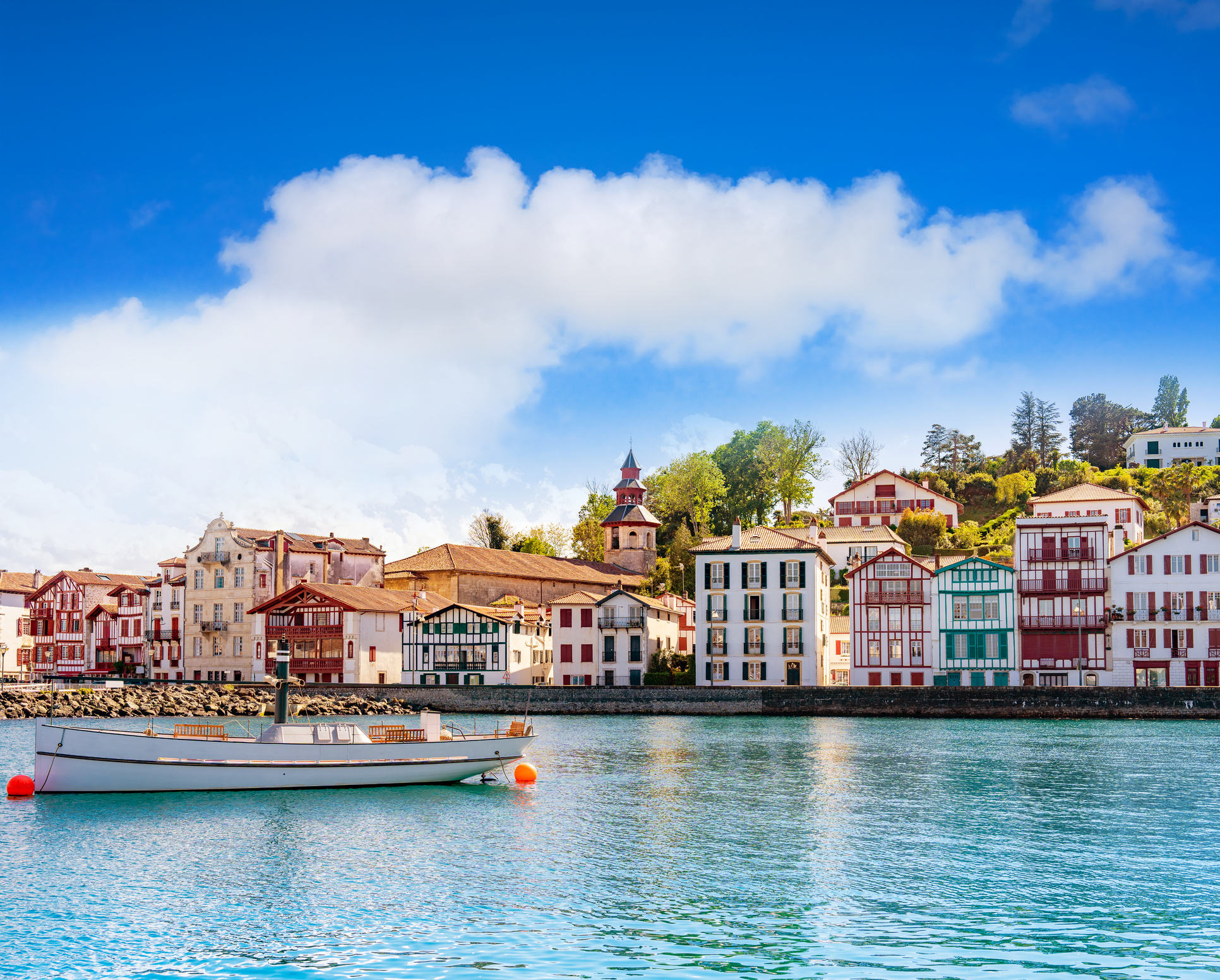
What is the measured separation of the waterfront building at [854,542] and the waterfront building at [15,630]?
73.3 m

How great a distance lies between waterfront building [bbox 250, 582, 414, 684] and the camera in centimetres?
8544

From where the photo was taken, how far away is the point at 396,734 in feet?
124

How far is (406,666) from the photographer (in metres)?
87.8

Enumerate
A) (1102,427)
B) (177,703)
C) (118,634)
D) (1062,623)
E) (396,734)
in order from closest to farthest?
(396,734) → (1062,623) → (177,703) → (118,634) → (1102,427)

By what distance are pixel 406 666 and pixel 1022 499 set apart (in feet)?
206

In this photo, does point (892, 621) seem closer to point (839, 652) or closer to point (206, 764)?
point (839, 652)

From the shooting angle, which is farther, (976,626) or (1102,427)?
(1102,427)

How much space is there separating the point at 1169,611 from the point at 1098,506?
957 inches

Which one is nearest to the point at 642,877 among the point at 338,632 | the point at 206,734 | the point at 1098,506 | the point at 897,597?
the point at 206,734

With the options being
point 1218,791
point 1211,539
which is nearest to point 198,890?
point 1218,791

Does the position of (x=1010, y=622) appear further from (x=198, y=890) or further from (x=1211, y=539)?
(x=198, y=890)

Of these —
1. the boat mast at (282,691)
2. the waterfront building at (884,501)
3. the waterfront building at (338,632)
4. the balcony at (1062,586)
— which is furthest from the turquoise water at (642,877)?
the waterfront building at (884,501)

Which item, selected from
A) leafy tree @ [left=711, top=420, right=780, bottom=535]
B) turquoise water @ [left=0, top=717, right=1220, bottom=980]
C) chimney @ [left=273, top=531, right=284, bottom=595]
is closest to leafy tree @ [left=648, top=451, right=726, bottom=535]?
leafy tree @ [left=711, top=420, right=780, bottom=535]

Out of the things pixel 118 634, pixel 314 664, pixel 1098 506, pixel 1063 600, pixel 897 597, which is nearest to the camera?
pixel 1063 600
